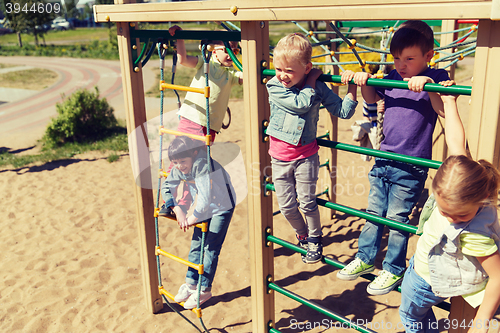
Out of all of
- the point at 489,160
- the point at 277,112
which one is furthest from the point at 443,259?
the point at 277,112

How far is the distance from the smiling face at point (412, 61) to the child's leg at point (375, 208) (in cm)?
49

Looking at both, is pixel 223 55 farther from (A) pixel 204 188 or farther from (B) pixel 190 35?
(A) pixel 204 188

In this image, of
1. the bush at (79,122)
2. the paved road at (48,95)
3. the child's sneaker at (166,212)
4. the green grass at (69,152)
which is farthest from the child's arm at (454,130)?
the paved road at (48,95)

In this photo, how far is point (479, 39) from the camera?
1.62 metres

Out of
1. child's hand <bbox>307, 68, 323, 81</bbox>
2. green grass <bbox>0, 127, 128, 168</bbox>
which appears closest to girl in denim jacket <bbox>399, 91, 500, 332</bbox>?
child's hand <bbox>307, 68, 323, 81</bbox>

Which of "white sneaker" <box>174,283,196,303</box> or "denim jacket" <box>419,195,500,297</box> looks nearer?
"denim jacket" <box>419,195,500,297</box>

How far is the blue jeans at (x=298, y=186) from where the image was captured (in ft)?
7.77

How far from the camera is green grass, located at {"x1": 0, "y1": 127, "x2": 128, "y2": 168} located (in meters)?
6.76

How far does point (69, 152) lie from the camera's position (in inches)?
286

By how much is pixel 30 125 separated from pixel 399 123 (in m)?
9.73

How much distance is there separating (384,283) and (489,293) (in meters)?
0.61

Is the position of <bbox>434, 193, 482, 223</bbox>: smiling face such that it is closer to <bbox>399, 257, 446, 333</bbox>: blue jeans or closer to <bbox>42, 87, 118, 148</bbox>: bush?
<bbox>399, 257, 446, 333</bbox>: blue jeans

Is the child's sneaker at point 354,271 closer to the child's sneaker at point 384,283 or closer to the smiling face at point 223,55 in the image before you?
the child's sneaker at point 384,283

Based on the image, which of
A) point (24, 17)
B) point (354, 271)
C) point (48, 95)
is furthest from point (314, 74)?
point (24, 17)
